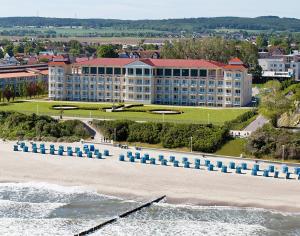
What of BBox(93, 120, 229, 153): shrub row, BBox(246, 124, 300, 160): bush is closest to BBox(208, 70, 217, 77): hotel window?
BBox(93, 120, 229, 153): shrub row

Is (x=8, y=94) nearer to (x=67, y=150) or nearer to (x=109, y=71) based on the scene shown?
(x=109, y=71)

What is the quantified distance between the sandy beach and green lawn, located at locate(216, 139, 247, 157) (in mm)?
2480

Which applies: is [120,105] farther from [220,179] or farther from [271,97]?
[220,179]

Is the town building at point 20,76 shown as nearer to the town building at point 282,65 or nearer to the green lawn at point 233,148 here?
the green lawn at point 233,148

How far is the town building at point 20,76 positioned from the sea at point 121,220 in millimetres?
47473

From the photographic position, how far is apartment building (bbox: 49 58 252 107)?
75000mm

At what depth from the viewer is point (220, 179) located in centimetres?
4253

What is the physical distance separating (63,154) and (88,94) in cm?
2953

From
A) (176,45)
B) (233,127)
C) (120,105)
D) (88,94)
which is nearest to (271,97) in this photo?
(233,127)

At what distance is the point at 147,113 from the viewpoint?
2665 inches

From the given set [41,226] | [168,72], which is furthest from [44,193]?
[168,72]

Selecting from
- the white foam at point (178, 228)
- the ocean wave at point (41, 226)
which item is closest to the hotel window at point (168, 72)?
the white foam at point (178, 228)

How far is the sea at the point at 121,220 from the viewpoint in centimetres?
3322

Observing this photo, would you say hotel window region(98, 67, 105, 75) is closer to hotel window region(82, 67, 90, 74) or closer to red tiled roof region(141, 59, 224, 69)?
hotel window region(82, 67, 90, 74)
